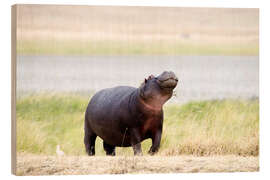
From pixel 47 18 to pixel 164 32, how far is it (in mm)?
2175

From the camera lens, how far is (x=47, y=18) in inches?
561

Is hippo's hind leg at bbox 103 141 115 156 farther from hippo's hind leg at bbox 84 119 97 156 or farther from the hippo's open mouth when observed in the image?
the hippo's open mouth

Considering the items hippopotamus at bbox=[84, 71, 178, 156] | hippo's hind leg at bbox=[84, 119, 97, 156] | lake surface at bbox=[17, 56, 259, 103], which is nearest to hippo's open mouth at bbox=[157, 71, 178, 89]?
hippopotamus at bbox=[84, 71, 178, 156]

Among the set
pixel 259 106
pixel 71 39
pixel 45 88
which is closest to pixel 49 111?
pixel 45 88

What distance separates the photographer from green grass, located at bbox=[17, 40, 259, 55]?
14299mm

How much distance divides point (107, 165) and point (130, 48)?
2341 millimetres

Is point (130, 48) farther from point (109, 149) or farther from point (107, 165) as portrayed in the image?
point (107, 165)

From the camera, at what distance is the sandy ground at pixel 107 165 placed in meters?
13.6

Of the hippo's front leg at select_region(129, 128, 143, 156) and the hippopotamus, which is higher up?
the hippopotamus

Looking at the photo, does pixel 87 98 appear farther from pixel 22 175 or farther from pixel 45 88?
pixel 22 175

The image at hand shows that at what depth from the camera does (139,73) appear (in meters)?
14.8

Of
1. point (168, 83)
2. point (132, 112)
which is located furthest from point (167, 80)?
point (132, 112)

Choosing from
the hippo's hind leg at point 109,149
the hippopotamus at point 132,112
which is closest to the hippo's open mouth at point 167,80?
the hippopotamus at point 132,112

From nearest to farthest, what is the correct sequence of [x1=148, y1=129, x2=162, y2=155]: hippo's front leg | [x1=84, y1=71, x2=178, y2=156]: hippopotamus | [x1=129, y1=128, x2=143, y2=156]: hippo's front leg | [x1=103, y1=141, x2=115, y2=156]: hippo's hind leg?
[x1=84, y1=71, x2=178, y2=156]: hippopotamus → [x1=129, y1=128, x2=143, y2=156]: hippo's front leg → [x1=148, y1=129, x2=162, y2=155]: hippo's front leg → [x1=103, y1=141, x2=115, y2=156]: hippo's hind leg
